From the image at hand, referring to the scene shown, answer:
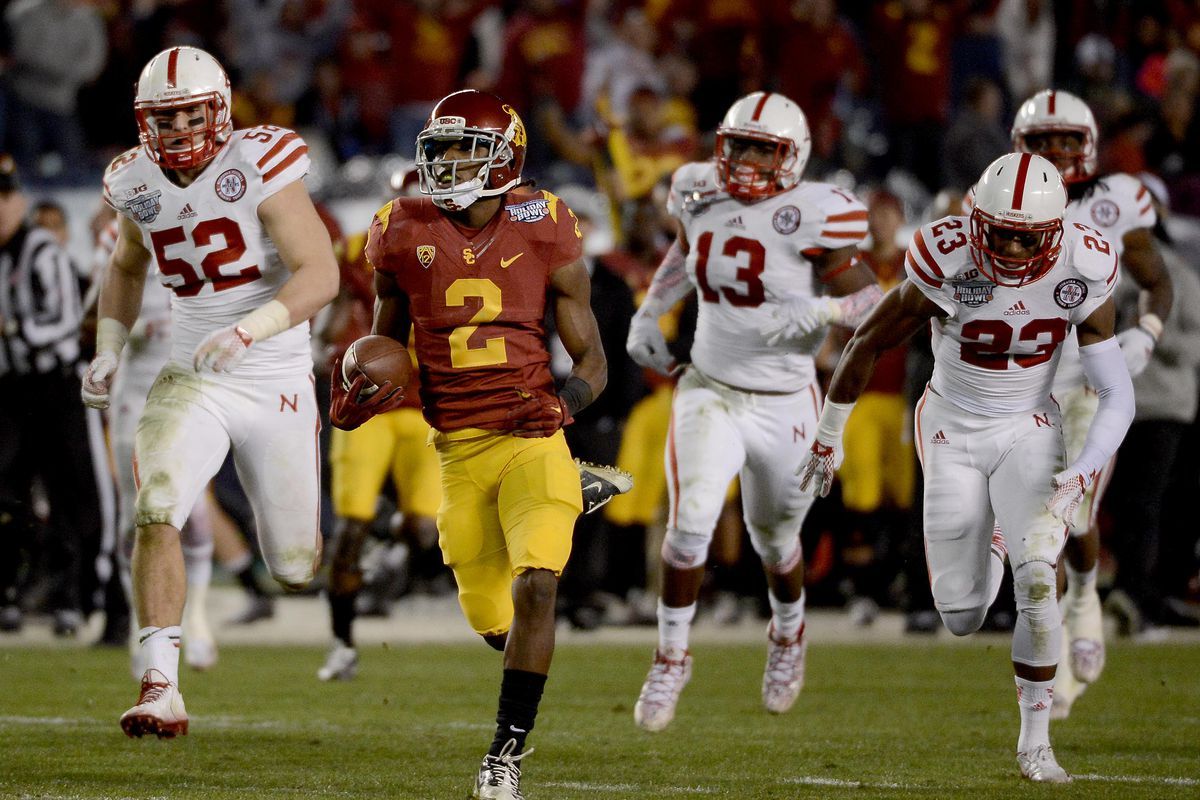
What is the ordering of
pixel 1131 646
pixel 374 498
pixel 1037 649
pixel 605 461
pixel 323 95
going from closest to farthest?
pixel 1037 649 → pixel 374 498 → pixel 1131 646 → pixel 605 461 → pixel 323 95

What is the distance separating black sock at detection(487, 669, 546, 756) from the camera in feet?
15.1

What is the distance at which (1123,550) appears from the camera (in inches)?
348

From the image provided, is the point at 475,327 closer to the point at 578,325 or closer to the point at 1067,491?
the point at 578,325

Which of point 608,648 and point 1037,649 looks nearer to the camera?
point 1037,649

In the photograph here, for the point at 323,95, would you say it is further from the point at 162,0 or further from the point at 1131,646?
the point at 1131,646

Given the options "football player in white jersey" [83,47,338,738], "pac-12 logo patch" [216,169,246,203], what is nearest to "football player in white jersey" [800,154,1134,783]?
"football player in white jersey" [83,47,338,738]

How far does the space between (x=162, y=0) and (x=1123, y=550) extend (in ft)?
24.1

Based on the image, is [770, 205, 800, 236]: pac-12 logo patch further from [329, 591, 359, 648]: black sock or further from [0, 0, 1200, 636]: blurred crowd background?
[329, 591, 359, 648]: black sock

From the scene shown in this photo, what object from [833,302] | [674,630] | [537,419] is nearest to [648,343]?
[833,302]

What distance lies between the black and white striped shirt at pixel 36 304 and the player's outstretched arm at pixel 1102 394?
5068mm

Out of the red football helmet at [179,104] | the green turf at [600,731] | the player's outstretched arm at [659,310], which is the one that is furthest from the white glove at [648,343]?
the red football helmet at [179,104]

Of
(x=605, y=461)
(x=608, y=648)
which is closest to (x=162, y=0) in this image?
(x=605, y=461)

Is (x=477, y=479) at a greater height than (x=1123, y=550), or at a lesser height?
greater

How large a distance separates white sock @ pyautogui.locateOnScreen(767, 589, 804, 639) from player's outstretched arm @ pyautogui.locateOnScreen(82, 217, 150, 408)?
235cm
